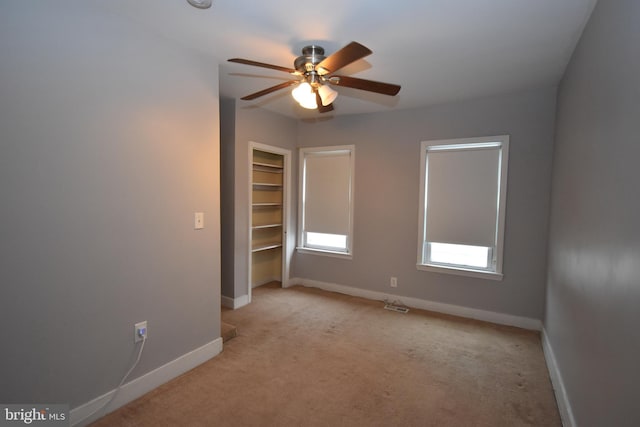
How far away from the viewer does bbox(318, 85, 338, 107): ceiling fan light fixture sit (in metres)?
2.15

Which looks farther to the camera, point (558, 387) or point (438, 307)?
point (438, 307)

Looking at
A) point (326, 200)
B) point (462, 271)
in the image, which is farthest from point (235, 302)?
point (462, 271)

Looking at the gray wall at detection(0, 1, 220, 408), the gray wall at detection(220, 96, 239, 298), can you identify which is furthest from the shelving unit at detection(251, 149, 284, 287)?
the gray wall at detection(0, 1, 220, 408)

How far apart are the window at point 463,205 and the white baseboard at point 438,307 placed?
1.43 feet

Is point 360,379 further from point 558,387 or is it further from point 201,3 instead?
point 201,3

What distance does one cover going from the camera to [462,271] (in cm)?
348

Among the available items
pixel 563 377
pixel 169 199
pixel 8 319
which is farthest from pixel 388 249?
pixel 8 319

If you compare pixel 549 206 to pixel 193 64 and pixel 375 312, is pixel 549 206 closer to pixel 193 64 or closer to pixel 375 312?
pixel 375 312

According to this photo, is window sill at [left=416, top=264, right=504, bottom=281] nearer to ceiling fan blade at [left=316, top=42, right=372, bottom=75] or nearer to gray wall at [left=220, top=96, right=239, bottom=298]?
gray wall at [left=220, top=96, right=239, bottom=298]

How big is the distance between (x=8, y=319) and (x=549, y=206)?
4.26m

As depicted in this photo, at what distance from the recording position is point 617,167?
1.28m

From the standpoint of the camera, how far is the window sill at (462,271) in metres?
3.32

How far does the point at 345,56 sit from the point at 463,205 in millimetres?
2473

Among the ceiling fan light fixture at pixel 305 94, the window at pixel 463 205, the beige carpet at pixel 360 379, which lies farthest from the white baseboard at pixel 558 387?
the ceiling fan light fixture at pixel 305 94
